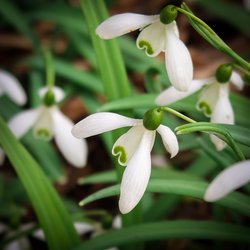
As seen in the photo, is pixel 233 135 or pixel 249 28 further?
pixel 249 28

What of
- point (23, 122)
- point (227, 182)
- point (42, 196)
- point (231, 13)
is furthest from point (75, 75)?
point (227, 182)

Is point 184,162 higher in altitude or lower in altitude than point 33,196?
higher

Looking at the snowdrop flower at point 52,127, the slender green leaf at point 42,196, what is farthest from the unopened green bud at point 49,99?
the slender green leaf at point 42,196

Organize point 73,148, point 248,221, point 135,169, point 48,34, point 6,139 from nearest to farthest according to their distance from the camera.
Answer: point 135,169
point 6,139
point 73,148
point 248,221
point 48,34

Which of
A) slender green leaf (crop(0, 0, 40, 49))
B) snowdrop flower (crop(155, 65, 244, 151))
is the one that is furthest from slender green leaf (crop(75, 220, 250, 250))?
slender green leaf (crop(0, 0, 40, 49))

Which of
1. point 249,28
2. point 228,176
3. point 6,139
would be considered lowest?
point 228,176

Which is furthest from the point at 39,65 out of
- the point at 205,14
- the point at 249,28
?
the point at 205,14

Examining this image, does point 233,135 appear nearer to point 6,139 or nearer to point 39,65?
point 6,139
